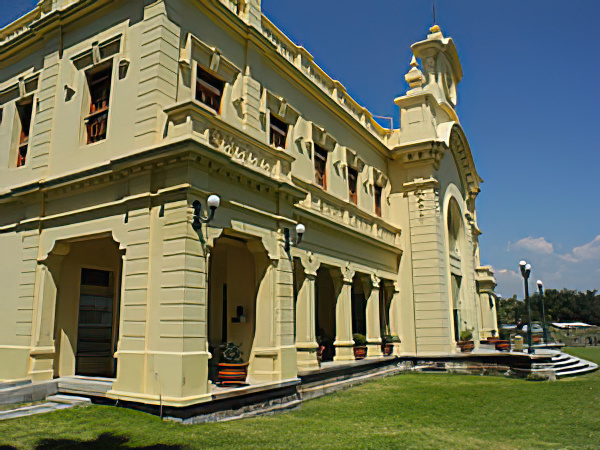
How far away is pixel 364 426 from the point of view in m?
9.35

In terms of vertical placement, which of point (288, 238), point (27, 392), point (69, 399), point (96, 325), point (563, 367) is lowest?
point (563, 367)

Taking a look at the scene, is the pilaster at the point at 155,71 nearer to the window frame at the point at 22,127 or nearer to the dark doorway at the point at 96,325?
the dark doorway at the point at 96,325

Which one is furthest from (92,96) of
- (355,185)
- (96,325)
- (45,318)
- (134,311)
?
(355,185)

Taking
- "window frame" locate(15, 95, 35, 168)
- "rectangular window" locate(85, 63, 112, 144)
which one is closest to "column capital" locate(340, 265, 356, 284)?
"rectangular window" locate(85, 63, 112, 144)

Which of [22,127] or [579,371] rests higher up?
[22,127]

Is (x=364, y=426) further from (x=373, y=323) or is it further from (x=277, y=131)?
(x=373, y=323)

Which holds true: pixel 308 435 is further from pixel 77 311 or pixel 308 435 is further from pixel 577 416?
pixel 77 311

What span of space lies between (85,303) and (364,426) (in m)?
7.65

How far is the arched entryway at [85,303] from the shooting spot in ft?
37.8

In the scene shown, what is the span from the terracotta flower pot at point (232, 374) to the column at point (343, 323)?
6.43 metres

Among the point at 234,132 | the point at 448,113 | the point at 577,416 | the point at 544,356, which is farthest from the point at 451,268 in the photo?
the point at 234,132

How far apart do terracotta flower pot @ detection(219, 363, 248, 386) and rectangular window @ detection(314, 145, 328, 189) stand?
771 centimetres

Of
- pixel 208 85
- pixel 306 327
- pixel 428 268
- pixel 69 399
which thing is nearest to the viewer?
pixel 69 399

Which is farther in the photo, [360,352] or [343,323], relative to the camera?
[360,352]
